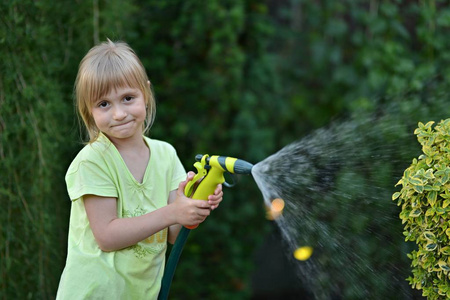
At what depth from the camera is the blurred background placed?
2486 millimetres

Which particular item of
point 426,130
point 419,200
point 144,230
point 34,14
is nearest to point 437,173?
point 419,200

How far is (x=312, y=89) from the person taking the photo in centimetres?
434

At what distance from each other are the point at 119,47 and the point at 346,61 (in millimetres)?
2544

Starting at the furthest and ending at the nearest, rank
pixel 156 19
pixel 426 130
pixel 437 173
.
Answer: pixel 156 19 → pixel 426 130 → pixel 437 173

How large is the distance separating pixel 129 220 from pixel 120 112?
12.4 inches

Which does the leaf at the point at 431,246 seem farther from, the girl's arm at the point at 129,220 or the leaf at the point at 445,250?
the girl's arm at the point at 129,220

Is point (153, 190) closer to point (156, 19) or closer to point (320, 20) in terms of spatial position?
point (156, 19)

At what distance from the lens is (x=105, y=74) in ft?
6.23

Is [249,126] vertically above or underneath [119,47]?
underneath

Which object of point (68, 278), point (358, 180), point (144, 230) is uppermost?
point (144, 230)

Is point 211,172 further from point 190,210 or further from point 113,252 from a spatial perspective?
point 113,252

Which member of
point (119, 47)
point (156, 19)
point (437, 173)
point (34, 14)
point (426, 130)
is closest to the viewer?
point (437, 173)

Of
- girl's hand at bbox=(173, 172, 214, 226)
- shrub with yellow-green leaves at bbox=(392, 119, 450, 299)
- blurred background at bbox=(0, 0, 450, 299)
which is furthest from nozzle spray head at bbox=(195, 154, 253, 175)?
blurred background at bbox=(0, 0, 450, 299)

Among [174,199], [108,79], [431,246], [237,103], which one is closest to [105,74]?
[108,79]
